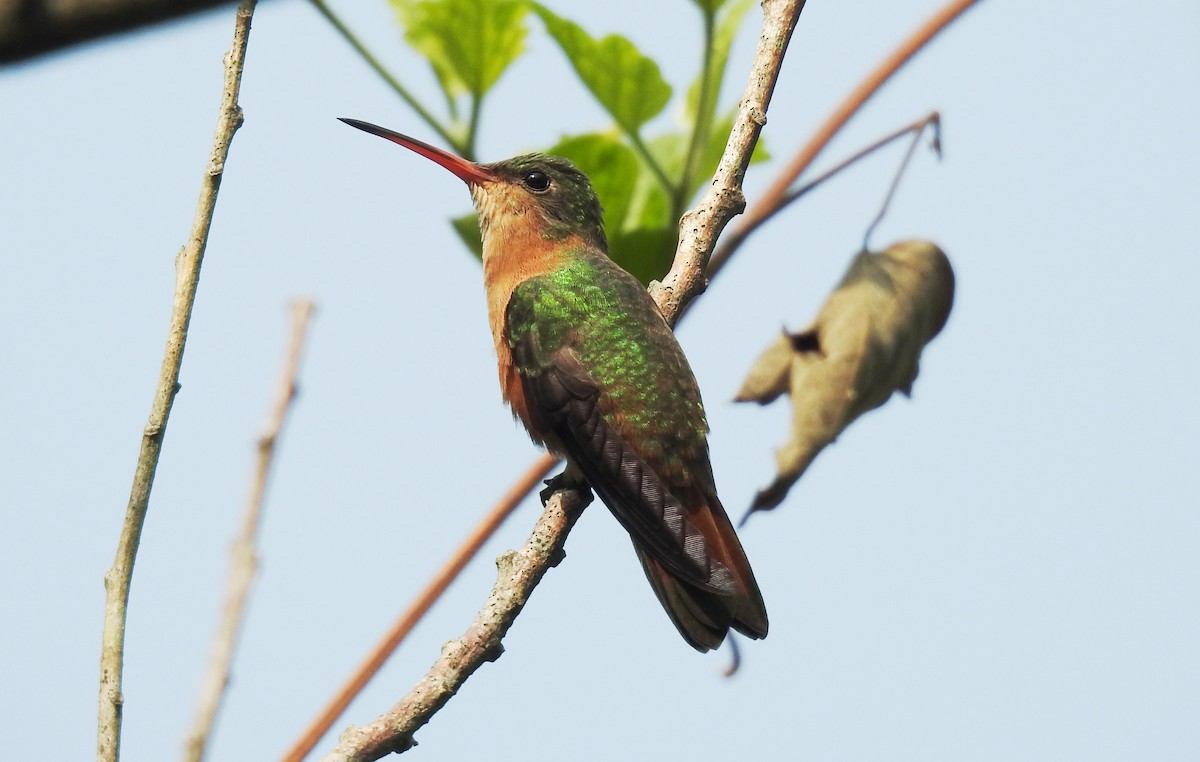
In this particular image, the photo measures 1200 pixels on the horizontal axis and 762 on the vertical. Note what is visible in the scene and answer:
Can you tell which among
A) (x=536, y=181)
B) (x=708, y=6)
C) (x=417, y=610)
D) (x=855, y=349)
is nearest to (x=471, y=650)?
(x=417, y=610)

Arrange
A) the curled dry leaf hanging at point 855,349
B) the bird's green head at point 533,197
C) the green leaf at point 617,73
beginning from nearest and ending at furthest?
the curled dry leaf hanging at point 855,349 < the green leaf at point 617,73 < the bird's green head at point 533,197

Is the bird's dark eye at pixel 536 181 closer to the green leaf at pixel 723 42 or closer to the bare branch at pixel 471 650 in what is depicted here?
the green leaf at pixel 723 42

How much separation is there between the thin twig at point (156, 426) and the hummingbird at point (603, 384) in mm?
1549

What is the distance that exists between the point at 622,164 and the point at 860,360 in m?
0.89

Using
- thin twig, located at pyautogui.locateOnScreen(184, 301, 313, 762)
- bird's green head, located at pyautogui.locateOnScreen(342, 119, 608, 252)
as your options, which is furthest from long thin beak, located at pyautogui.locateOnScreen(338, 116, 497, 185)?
thin twig, located at pyautogui.locateOnScreen(184, 301, 313, 762)

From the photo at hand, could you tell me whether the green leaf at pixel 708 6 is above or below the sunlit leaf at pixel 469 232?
above

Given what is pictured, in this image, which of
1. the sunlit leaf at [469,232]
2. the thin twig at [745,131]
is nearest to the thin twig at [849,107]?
the thin twig at [745,131]

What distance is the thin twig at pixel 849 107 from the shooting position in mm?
3033

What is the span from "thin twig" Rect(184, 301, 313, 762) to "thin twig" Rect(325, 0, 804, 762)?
1.26ft

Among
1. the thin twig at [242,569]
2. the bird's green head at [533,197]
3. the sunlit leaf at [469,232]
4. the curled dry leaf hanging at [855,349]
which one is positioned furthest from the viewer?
the bird's green head at [533,197]

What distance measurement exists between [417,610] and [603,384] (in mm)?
1528

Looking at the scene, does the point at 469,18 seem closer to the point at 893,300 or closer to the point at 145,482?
the point at 893,300

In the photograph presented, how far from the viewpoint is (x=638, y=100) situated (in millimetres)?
3395

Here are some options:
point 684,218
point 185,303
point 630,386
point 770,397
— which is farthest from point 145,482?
point 630,386
